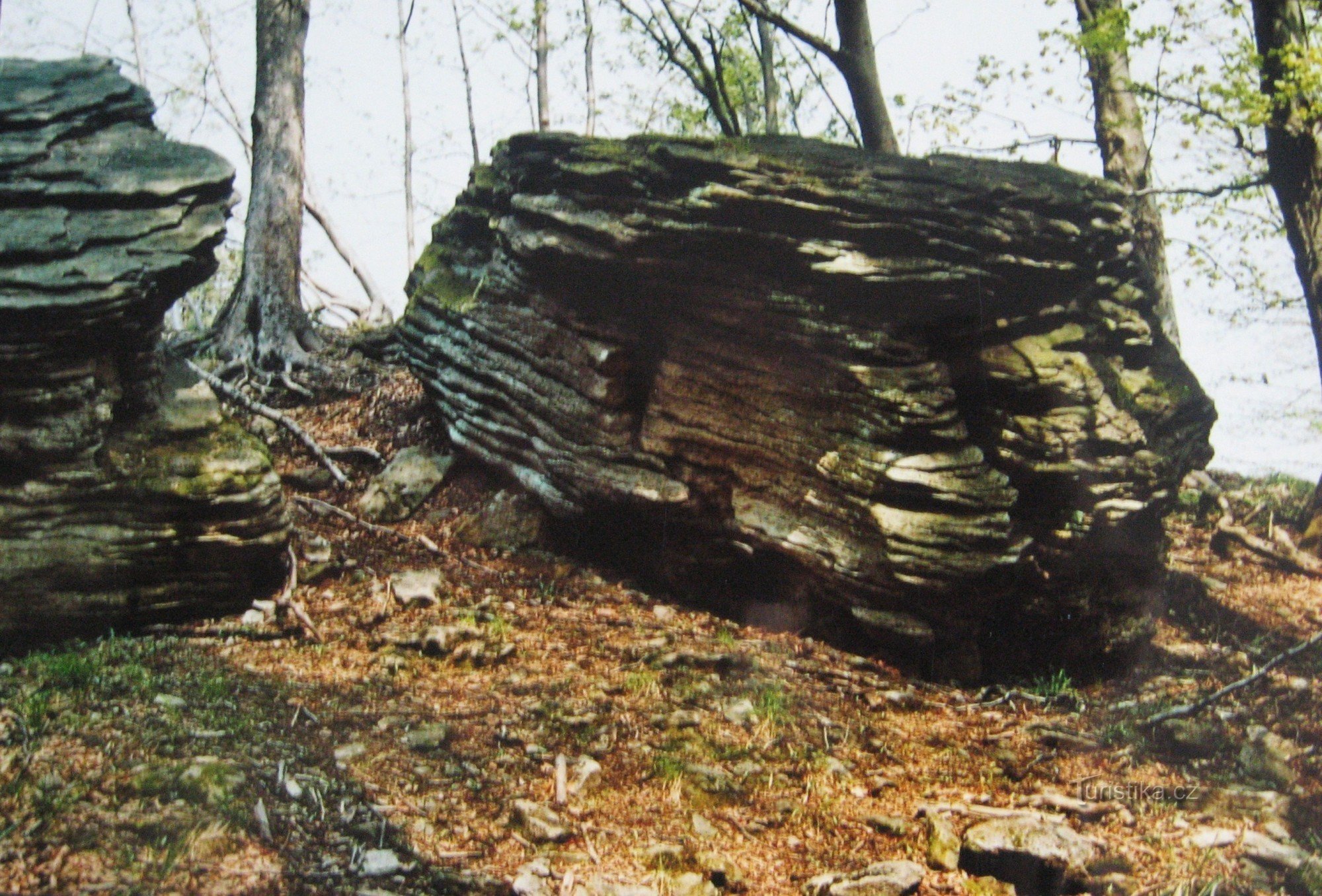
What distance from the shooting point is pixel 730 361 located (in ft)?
27.4

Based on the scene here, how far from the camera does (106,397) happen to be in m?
6.59

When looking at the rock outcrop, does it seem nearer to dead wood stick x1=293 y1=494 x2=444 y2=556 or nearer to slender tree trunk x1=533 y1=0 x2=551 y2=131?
dead wood stick x1=293 y1=494 x2=444 y2=556

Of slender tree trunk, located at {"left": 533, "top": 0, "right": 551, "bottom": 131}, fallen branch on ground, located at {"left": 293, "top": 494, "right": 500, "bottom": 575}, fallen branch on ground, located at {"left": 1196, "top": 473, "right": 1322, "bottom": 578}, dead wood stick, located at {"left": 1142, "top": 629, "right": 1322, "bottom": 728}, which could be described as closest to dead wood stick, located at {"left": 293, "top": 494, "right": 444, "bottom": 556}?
fallen branch on ground, located at {"left": 293, "top": 494, "right": 500, "bottom": 575}

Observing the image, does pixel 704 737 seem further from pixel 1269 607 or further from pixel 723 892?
pixel 1269 607

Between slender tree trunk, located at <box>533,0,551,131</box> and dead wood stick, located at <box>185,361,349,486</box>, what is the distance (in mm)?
11473

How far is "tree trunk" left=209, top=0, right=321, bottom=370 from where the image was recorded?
11.9 meters

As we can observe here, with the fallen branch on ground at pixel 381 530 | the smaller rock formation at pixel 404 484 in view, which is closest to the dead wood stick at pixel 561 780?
the fallen branch on ground at pixel 381 530

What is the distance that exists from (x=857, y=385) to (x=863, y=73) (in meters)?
5.09

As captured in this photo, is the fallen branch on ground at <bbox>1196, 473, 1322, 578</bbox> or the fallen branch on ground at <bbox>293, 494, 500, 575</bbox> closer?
the fallen branch on ground at <bbox>293, 494, 500, 575</bbox>

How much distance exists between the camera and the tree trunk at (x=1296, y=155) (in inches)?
394

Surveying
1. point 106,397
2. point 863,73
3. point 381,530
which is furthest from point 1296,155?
point 106,397

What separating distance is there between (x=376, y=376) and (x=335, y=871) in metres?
9.01

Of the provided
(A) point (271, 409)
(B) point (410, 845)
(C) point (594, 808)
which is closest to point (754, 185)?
(C) point (594, 808)

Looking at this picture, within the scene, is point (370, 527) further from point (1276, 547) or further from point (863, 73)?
point (1276, 547)
